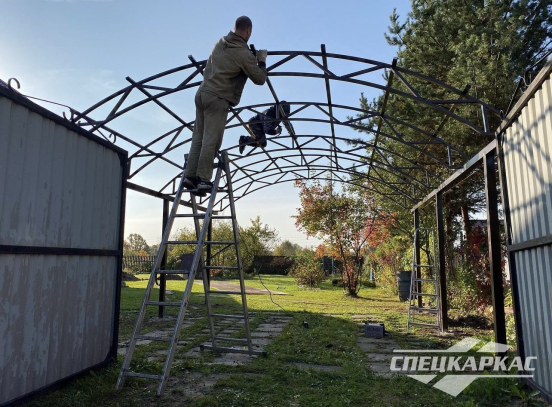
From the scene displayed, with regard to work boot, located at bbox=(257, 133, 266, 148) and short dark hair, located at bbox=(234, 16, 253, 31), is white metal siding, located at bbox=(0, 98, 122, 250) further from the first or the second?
work boot, located at bbox=(257, 133, 266, 148)

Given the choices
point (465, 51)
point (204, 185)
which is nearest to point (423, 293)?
point (465, 51)

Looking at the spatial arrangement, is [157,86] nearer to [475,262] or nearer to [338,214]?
[475,262]

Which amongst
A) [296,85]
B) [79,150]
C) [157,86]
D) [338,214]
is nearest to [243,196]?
[338,214]

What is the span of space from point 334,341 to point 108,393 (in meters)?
3.36

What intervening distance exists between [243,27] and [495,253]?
378cm

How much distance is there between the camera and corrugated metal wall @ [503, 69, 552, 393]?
3098mm

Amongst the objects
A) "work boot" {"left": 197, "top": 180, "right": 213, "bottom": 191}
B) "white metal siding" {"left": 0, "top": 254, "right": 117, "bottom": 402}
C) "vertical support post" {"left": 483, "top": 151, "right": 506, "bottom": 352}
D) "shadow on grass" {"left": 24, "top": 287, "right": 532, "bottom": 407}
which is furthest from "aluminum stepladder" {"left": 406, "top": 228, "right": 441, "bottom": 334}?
"white metal siding" {"left": 0, "top": 254, "right": 117, "bottom": 402}

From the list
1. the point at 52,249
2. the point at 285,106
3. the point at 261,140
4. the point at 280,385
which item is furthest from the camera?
the point at 285,106

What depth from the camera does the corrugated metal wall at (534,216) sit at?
3.10m

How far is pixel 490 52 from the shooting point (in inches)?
284

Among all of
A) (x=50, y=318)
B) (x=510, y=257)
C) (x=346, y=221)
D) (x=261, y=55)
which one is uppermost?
(x=261, y=55)

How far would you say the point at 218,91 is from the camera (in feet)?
13.5

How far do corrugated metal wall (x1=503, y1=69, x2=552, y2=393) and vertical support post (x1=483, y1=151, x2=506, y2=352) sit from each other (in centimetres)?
54

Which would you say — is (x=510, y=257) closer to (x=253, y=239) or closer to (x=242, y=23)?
(x=242, y=23)
